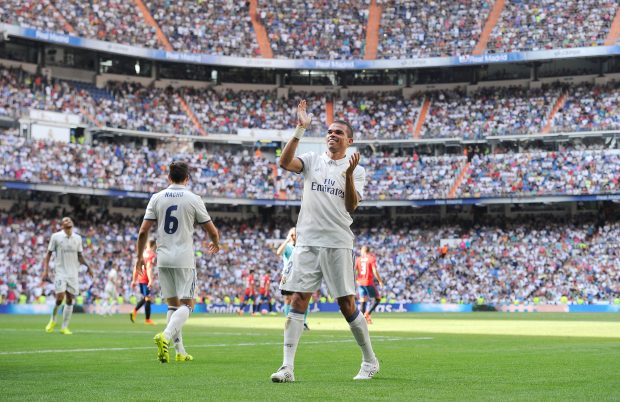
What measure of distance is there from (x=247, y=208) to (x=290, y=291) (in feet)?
195

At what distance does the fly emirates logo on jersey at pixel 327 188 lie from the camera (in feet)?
37.0

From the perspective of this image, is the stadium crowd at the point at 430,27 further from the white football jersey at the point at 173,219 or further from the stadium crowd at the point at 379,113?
the white football jersey at the point at 173,219

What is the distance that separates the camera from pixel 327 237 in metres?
11.2

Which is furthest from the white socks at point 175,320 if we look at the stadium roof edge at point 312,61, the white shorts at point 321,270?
the stadium roof edge at point 312,61

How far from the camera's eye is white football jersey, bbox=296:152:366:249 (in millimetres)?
11172

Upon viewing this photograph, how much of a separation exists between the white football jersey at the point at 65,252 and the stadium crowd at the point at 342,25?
146 ft

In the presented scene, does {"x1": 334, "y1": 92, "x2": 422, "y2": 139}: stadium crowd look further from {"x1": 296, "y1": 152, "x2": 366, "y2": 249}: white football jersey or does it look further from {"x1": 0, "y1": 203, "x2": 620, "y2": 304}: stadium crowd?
{"x1": 296, "y1": 152, "x2": 366, "y2": 249}: white football jersey

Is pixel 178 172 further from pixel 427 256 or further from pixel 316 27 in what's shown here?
pixel 316 27

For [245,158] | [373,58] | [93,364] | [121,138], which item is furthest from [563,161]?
[93,364]

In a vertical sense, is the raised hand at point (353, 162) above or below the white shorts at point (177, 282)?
above

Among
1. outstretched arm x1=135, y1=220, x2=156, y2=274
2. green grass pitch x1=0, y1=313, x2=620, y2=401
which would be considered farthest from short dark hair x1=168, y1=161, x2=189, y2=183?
green grass pitch x1=0, y1=313, x2=620, y2=401

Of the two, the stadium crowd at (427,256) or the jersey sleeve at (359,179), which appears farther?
the stadium crowd at (427,256)

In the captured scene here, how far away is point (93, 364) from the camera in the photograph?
545 inches

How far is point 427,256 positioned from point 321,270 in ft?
178
